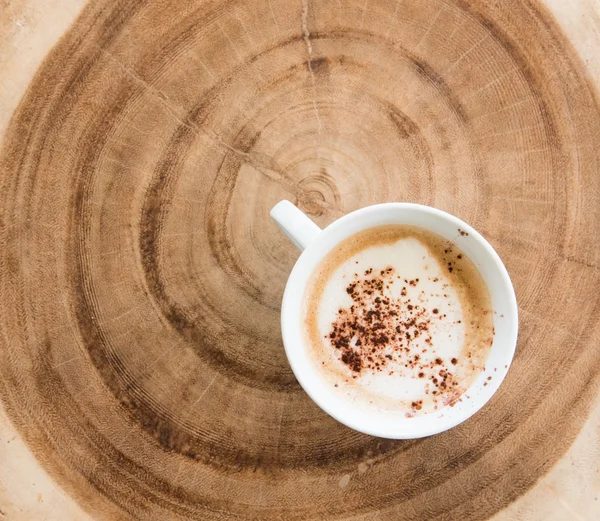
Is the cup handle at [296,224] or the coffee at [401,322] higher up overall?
the cup handle at [296,224]

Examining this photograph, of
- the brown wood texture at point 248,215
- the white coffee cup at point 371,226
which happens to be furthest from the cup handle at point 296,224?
the brown wood texture at point 248,215

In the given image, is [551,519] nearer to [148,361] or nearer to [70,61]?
[148,361]

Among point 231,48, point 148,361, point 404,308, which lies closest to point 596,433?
point 404,308

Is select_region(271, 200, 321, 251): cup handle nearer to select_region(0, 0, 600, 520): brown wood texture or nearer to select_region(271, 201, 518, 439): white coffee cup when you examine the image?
select_region(271, 201, 518, 439): white coffee cup

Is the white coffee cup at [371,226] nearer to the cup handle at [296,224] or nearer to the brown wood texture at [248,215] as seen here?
the cup handle at [296,224]

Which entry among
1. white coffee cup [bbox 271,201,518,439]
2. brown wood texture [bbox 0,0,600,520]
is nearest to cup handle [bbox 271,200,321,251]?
white coffee cup [bbox 271,201,518,439]

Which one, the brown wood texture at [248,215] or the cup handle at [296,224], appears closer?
the cup handle at [296,224]
